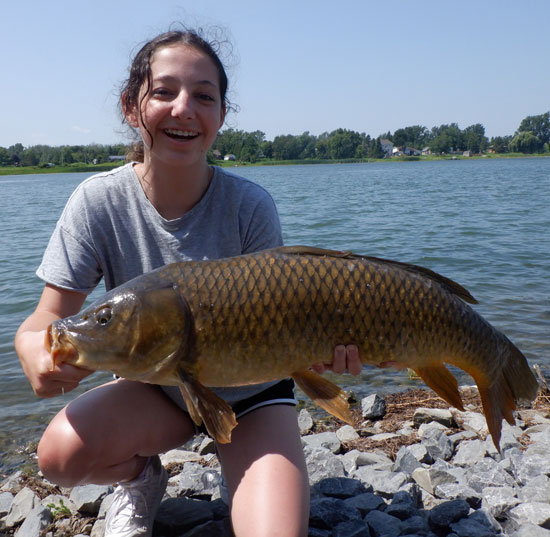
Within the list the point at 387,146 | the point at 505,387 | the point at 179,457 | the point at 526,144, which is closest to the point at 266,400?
the point at 505,387

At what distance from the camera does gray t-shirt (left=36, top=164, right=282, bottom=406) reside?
2.88 m

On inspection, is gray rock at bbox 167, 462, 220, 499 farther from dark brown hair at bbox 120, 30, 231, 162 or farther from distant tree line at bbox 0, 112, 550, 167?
distant tree line at bbox 0, 112, 550, 167

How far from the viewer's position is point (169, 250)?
2.95 meters

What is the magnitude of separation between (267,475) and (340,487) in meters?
0.89

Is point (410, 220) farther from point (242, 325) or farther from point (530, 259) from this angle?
point (242, 325)

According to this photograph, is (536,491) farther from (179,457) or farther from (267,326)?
(179,457)

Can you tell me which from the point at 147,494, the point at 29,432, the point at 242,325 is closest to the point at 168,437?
the point at 147,494

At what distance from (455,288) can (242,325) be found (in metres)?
0.96

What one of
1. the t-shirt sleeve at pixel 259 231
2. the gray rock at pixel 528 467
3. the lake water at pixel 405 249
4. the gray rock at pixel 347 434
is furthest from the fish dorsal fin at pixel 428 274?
the lake water at pixel 405 249

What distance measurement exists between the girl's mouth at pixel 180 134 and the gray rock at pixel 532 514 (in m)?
2.44

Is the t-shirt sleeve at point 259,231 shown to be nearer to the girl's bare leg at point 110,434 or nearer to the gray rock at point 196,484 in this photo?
the girl's bare leg at point 110,434

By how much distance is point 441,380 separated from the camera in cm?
268

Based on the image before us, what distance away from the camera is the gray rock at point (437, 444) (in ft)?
13.2

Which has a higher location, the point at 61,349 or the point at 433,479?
the point at 61,349
